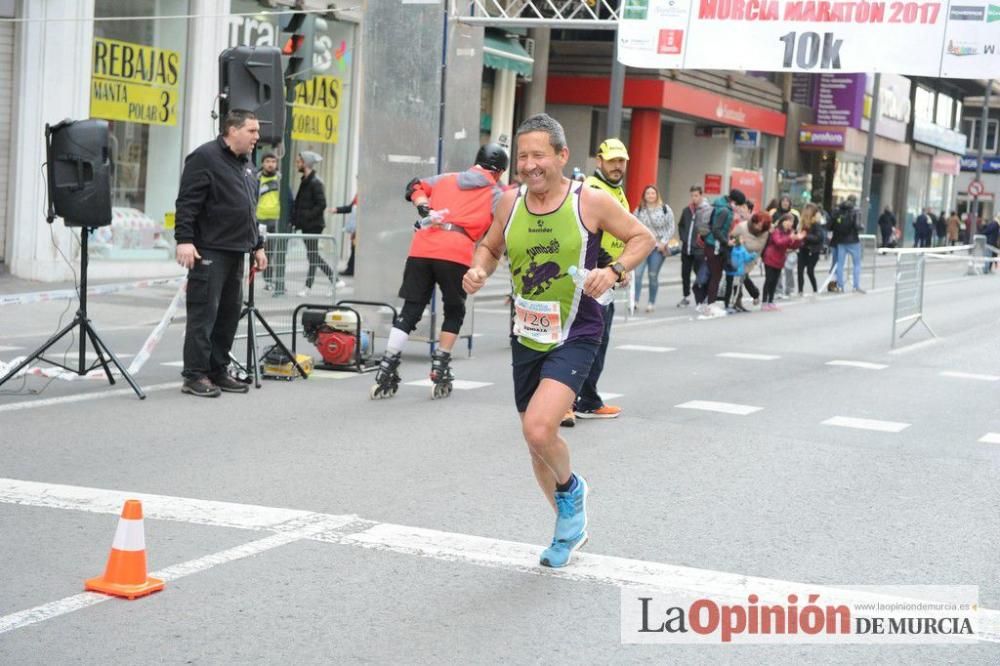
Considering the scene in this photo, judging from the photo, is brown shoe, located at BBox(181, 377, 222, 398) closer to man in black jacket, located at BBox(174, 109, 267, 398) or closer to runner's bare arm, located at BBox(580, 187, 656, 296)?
man in black jacket, located at BBox(174, 109, 267, 398)

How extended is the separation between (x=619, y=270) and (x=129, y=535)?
2.34 m

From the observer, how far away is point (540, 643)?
5.01 metres

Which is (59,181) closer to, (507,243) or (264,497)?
(264,497)

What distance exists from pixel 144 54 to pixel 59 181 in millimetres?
10867

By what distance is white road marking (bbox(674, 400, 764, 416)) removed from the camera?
433 inches

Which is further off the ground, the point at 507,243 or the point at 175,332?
the point at 507,243

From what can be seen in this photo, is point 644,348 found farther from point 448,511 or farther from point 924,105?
point 924,105

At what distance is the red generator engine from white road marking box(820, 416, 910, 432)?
404 cm

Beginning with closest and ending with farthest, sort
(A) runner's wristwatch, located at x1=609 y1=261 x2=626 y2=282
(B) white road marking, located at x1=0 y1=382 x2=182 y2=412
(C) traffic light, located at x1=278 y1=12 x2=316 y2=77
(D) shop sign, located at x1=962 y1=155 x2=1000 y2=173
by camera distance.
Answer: (A) runner's wristwatch, located at x1=609 y1=261 x2=626 y2=282 → (B) white road marking, located at x1=0 y1=382 x2=182 y2=412 → (C) traffic light, located at x1=278 y1=12 x2=316 y2=77 → (D) shop sign, located at x1=962 y1=155 x2=1000 y2=173

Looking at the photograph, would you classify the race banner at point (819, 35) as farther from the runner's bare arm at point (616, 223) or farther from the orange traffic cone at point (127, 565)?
the orange traffic cone at point (127, 565)

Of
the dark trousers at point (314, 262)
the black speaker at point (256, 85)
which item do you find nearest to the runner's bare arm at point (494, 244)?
the black speaker at point (256, 85)

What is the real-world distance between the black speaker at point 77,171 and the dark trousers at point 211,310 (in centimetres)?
82

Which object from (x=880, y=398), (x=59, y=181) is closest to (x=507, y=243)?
(x=59, y=181)

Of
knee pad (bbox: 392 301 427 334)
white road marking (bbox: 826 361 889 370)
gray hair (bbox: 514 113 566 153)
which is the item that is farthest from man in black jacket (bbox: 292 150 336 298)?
gray hair (bbox: 514 113 566 153)
